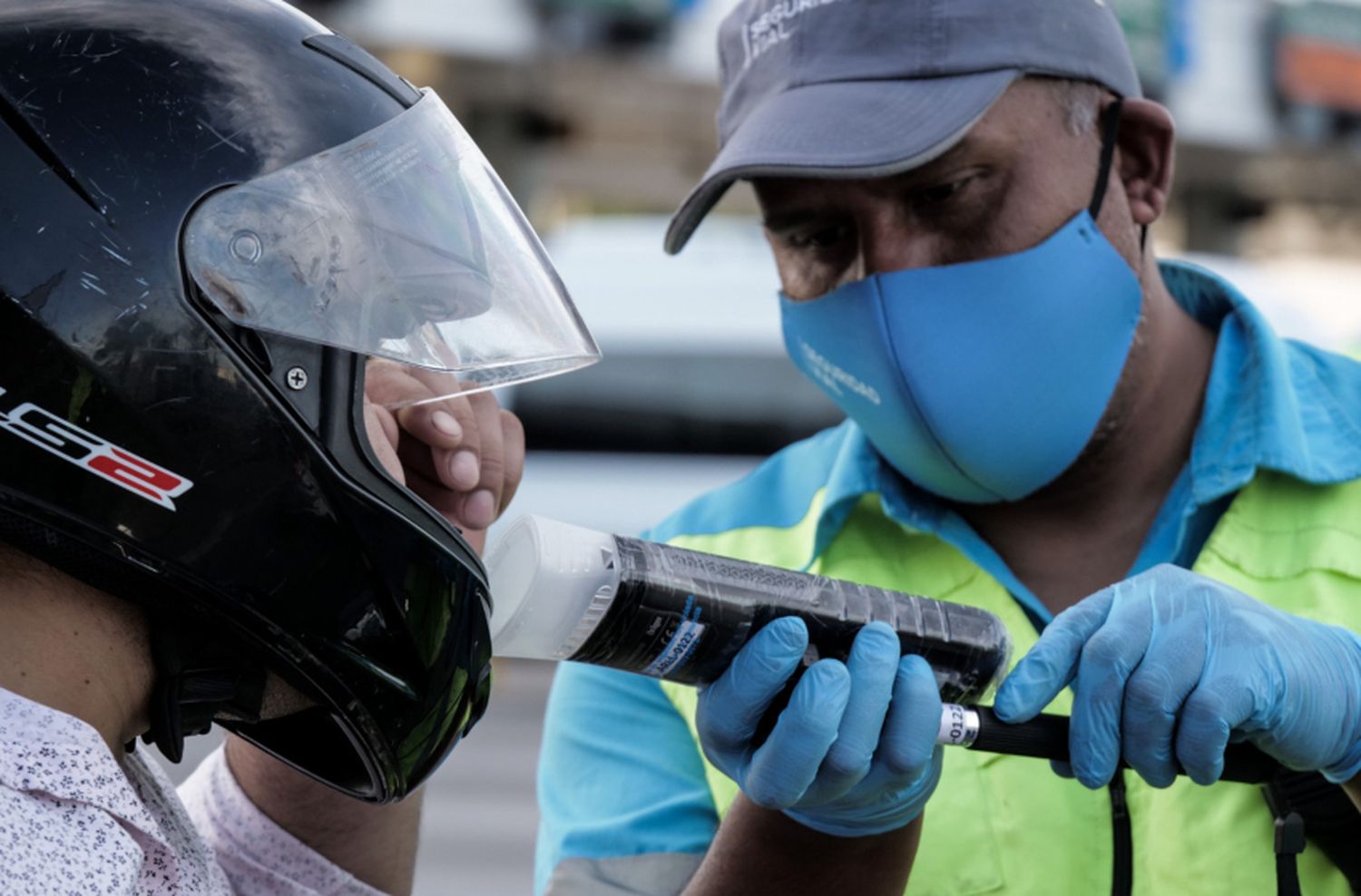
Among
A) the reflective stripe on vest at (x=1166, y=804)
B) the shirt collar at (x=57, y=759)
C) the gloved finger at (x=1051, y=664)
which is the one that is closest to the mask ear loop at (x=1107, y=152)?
the reflective stripe on vest at (x=1166, y=804)

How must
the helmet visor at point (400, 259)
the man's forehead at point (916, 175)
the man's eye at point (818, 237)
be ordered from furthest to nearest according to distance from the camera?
the man's eye at point (818, 237), the man's forehead at point (916, 175), the helmet visor at point (400, 259)

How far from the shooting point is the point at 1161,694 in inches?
72.4

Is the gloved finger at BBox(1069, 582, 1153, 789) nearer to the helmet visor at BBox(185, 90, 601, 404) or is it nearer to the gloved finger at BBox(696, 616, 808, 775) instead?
the gloved finger at BBox(696, 616, 808, 775)

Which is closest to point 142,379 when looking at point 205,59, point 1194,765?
point 205,59

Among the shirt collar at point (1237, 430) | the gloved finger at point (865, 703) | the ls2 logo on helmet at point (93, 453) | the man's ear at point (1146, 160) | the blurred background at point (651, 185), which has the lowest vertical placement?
the blurred background at point (651, 185)

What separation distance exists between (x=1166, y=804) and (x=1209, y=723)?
0.31 m

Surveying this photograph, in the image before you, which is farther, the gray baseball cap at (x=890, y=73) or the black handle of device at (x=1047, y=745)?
the gray baseball cap at (x=890, y=73)

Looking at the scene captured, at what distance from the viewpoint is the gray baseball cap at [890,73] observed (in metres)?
2.29

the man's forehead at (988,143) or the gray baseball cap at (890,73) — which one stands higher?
the gray baseball cap at (890,73)

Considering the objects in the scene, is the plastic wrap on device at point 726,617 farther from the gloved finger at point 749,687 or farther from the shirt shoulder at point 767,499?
the shirt shoulder at point 767,499

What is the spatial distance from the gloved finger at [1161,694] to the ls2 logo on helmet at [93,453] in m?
1.04

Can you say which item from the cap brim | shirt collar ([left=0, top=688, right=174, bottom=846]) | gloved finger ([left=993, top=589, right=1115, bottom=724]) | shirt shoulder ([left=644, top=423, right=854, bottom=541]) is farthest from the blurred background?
shirt collar ([left=0, top=688, right=174, bottom=846])

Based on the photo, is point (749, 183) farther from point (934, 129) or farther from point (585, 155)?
point (585, 155)

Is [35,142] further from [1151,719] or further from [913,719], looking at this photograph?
[1151,719]
